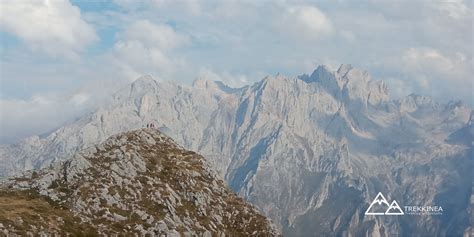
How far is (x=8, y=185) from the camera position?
590 feet

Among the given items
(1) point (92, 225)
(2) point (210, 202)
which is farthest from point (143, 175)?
(1) point (92, 225)

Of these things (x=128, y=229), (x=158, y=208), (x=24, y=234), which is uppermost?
(x=158, y=208)

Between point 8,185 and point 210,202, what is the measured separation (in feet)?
229

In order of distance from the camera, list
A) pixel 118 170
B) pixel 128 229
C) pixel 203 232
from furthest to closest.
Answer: pixel 118 170, pixel 203 232, pixel 128 229

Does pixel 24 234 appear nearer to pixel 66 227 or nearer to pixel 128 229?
pixel 66 227

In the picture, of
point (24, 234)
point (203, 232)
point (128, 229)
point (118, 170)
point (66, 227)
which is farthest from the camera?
point (118, 170)

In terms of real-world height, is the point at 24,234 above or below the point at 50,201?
Result: below

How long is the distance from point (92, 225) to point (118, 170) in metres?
34.9

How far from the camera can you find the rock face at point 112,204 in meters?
153

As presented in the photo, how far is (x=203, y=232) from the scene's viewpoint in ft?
576

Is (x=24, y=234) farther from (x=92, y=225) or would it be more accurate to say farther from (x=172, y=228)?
(x=172, y=228)

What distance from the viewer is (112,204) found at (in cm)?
17138

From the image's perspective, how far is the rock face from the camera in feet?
501

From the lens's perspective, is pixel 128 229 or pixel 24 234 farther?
pixel 128 229
